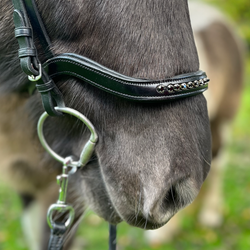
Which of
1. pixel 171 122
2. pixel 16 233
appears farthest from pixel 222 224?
pixel 171 122

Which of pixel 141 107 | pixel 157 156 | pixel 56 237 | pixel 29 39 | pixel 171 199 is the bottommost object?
pixel 56 237

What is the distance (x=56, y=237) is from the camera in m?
1.47

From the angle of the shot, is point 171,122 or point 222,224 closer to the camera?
Result: point 171,122

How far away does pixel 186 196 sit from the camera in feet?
3.77

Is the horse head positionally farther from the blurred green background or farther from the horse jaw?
the blurred green background

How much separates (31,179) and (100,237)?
1.36 meters

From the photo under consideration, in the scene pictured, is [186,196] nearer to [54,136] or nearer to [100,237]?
[54,136]

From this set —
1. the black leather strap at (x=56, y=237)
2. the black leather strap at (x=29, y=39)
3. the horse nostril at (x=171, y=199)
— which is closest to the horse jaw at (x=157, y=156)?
the horse nostril at (x=171, y=199)

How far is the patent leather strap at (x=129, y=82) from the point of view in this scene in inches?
43.5

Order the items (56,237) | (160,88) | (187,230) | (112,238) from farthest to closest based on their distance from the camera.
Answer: (187,230)
(112,238)
(56,237)
(160,88)

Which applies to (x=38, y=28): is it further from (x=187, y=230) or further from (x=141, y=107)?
(x=187, y=230)

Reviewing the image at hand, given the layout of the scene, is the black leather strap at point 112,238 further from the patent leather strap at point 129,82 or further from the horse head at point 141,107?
the patent leather strap at point 129,82

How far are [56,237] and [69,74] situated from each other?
67cm

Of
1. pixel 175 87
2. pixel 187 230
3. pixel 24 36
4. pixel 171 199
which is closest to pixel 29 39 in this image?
pixel 24 36
